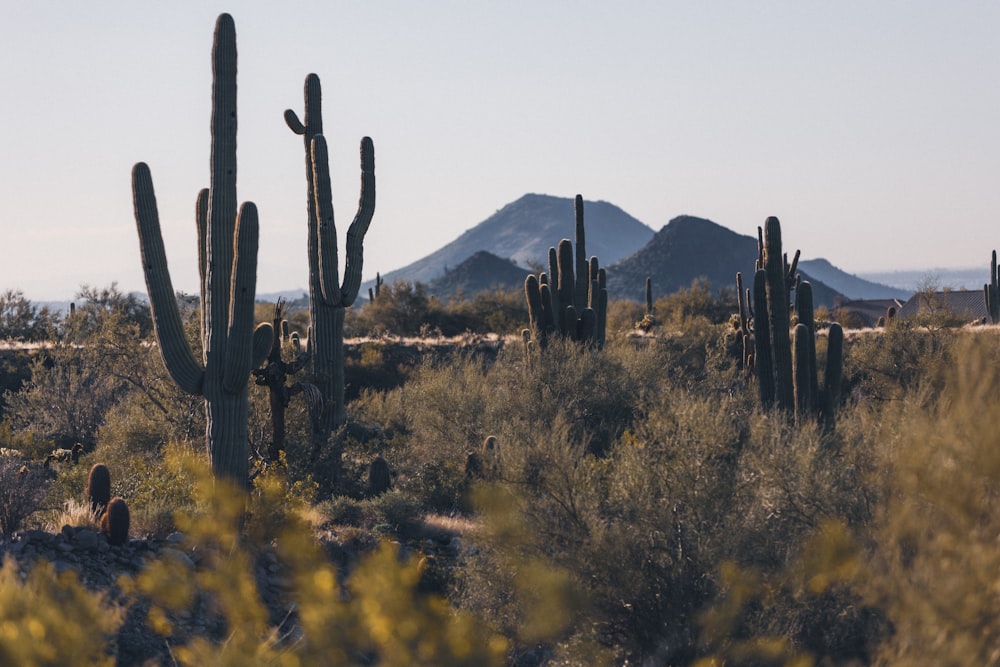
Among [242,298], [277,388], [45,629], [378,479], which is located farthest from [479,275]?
[45,629]

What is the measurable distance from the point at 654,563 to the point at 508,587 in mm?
1321

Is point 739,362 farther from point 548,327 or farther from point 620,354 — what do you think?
point 548,327

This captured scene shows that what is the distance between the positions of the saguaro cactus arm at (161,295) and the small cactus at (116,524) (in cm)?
220

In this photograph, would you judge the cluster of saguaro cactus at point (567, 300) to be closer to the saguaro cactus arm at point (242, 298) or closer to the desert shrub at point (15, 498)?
the saguaro cactus arm at point (242, 298)

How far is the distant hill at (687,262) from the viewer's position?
109562 mm

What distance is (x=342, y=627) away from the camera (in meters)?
4.41

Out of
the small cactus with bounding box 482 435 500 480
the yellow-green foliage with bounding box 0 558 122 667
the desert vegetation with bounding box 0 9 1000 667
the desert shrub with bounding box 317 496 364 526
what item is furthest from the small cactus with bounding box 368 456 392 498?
the yellow-green foliage with bounding box 0 558 122 667

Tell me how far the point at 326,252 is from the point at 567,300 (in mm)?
7066

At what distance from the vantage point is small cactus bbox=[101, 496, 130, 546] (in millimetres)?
10156

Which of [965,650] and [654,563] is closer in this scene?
[965,650]

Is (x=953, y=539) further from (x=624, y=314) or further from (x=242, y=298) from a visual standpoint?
(x=624, y=314)

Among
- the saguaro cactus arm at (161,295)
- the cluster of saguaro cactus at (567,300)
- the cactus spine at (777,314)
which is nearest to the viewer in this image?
the saguaro cactus arm at (161,295)

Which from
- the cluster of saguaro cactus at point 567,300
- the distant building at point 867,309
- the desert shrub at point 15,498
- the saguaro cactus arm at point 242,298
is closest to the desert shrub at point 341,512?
the saguaro cactus arm at point 242,298

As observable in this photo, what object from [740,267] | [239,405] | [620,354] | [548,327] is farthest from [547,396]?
[740,267]
